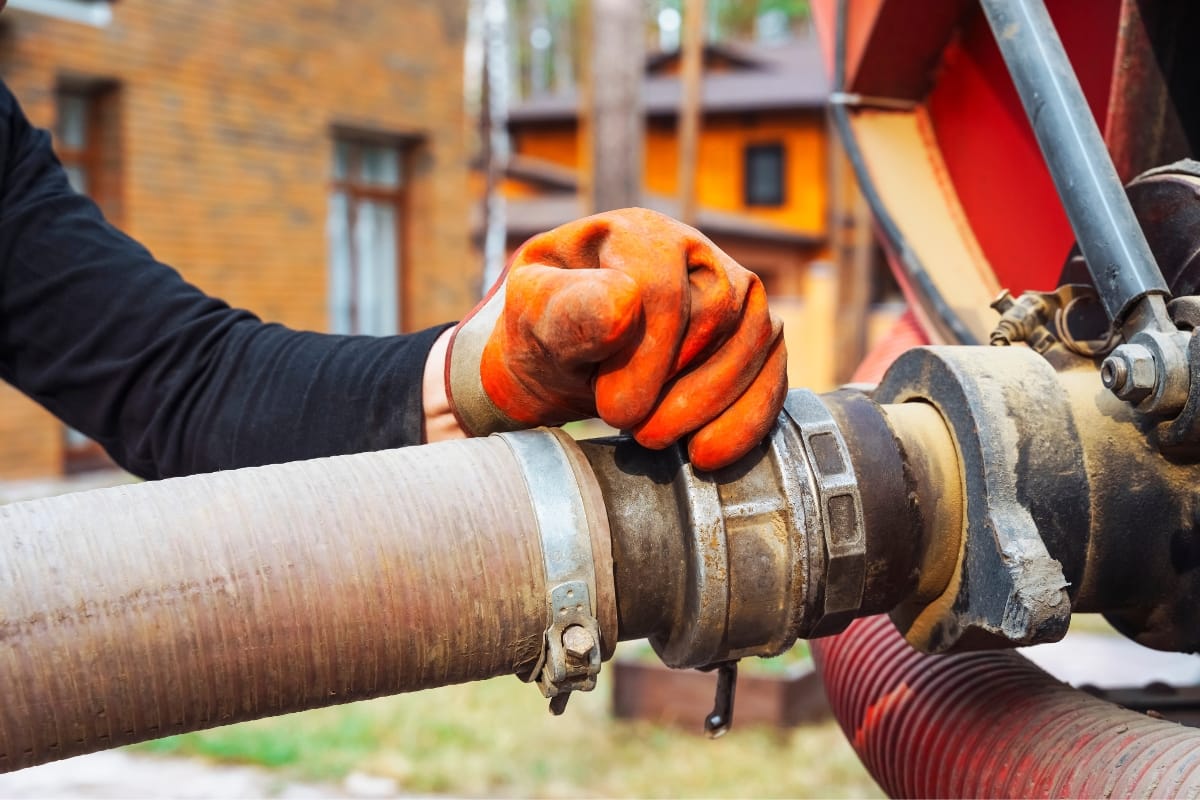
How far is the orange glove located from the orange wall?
23292mm

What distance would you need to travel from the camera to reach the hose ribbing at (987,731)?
3.79 ft

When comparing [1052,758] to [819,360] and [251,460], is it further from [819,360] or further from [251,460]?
[819,360]

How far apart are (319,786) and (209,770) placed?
0.46 m

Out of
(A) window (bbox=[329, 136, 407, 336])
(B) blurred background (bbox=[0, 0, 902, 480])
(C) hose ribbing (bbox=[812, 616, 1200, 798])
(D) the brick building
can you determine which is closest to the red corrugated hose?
(C) hose ribbing (bbox=[812, 616, 1200, 798])

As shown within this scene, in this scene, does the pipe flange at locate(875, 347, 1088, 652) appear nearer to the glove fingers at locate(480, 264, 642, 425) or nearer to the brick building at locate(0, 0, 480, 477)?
the glove fingers at locate(480, 264, 642, 425)

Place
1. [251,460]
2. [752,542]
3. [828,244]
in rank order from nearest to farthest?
[752,542] < [251,460] < [828,244]

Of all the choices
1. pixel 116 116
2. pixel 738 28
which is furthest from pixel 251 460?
pixel 738 28

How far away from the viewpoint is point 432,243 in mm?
12250

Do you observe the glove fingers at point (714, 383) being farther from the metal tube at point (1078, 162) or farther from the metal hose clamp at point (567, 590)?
the metal tube at point (1078, 162)

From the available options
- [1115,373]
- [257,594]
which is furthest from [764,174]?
[257,594]

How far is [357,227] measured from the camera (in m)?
11.9

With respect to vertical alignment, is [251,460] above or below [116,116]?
below

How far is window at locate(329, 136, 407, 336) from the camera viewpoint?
11719 mm

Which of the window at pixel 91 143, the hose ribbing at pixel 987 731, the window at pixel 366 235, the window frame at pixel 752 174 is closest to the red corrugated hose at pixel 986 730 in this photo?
the hose ribbing at pixel 987 731
